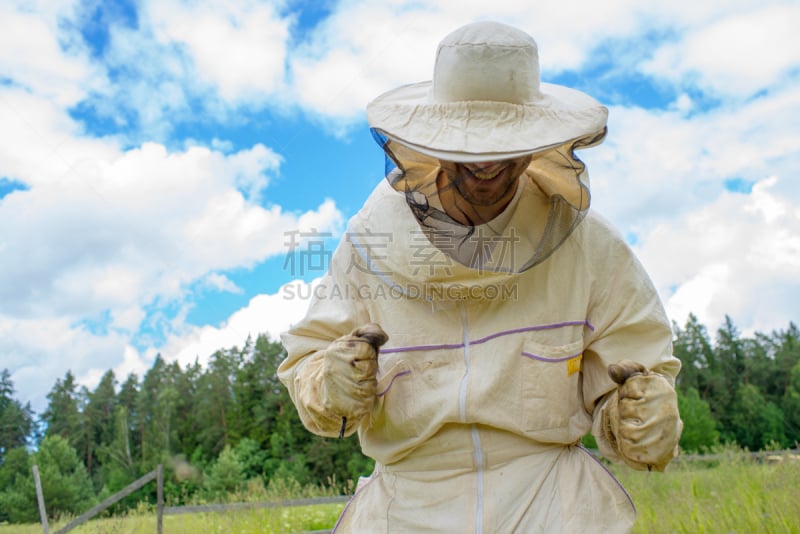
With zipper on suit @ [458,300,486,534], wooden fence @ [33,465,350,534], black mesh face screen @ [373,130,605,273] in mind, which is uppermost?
black mesh face screen @ [373,130,605,273]

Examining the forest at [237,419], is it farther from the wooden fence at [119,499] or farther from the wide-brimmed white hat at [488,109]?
the wide-brimmed white hat at [488,109]

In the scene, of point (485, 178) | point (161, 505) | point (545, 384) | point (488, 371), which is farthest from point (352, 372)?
point (161, 505)

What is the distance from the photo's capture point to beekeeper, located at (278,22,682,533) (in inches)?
84.0

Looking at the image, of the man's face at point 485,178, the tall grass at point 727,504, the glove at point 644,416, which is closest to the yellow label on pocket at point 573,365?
the glove at point 644,416

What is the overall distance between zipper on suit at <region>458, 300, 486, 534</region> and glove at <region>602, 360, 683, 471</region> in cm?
48

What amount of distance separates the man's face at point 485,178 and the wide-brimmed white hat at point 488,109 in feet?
0.40

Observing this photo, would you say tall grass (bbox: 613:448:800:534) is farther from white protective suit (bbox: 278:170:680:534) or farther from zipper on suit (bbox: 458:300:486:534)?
zipper on suit (bbox: 458:300:486:534)

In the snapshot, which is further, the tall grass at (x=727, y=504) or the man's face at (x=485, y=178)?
the tall grass at (x=727, y=504)

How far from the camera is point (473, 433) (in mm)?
2189

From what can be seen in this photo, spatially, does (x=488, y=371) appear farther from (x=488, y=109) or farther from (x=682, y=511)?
(x=682, y=511)

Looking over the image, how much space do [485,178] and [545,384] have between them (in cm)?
74

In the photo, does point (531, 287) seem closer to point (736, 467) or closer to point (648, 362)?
point (648, 362)

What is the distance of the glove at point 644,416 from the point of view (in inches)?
83.6

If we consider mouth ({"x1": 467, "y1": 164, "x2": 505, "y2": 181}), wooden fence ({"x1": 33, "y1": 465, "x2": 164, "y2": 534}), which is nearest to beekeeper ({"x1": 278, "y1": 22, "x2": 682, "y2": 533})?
mouth ({"x1": 467, "y1": 164, "x2": 505, "y2": 181})
